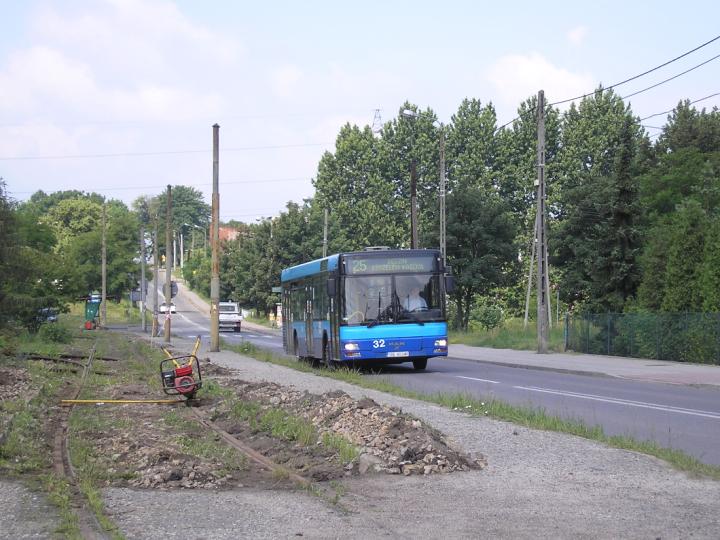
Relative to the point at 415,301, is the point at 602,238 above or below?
above

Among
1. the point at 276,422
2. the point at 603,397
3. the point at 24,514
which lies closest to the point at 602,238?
the point at 603,397

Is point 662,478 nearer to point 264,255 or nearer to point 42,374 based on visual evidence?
point 42,374

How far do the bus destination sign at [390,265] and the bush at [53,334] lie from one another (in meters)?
25.1

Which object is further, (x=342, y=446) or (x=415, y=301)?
(x=415, y=301)

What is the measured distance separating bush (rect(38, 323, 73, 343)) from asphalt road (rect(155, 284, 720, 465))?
22509 millimetres

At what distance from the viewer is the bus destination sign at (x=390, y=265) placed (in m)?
25.3

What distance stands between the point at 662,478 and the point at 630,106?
74.3 m

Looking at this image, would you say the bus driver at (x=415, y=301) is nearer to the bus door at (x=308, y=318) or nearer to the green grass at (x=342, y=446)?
the bus door at (x=308, y=318)

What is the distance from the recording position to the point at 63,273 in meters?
53.4

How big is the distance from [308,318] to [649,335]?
35.7ft

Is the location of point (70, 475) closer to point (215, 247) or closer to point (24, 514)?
point (24, 514)

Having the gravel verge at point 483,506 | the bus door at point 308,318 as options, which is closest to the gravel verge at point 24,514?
the gravel verge at point 483,506

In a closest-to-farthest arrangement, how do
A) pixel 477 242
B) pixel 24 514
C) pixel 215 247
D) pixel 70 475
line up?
pixel 24 514 < pixel 70 475 < pixel 215 247 < pixel 477 242

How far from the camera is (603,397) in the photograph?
18625mm
